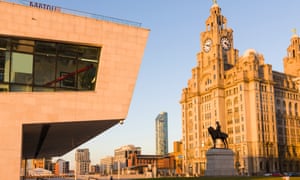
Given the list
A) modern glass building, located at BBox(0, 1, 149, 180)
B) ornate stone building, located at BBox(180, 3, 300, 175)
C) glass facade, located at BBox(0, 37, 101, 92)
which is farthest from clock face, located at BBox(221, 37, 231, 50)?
glass facade, located at BBox(0, 37, 101, 92)

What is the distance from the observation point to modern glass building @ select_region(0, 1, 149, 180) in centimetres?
2817

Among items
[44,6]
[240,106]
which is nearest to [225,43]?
[240,106]

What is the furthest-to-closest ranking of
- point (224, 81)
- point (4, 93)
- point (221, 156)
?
point (224, 81), point (221, 156), point (4, 93)

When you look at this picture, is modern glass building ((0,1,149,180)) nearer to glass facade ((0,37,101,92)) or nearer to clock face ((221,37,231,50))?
glass facade ((0,37,101,92))

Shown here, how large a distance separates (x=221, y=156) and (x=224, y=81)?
7942cm

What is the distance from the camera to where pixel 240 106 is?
422ft

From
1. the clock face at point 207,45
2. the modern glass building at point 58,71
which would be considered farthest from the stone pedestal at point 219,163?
the clock face at point 207,45

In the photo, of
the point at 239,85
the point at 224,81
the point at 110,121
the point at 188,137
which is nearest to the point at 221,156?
the point at 110,121

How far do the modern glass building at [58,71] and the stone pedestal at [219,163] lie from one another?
33.0m

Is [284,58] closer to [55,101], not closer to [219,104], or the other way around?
[219,104]

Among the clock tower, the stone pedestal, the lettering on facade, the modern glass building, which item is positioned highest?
the clock tower

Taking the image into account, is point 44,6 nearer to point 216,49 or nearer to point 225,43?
point 216,49

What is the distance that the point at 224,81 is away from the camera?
13875cm

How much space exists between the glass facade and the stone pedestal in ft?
119
